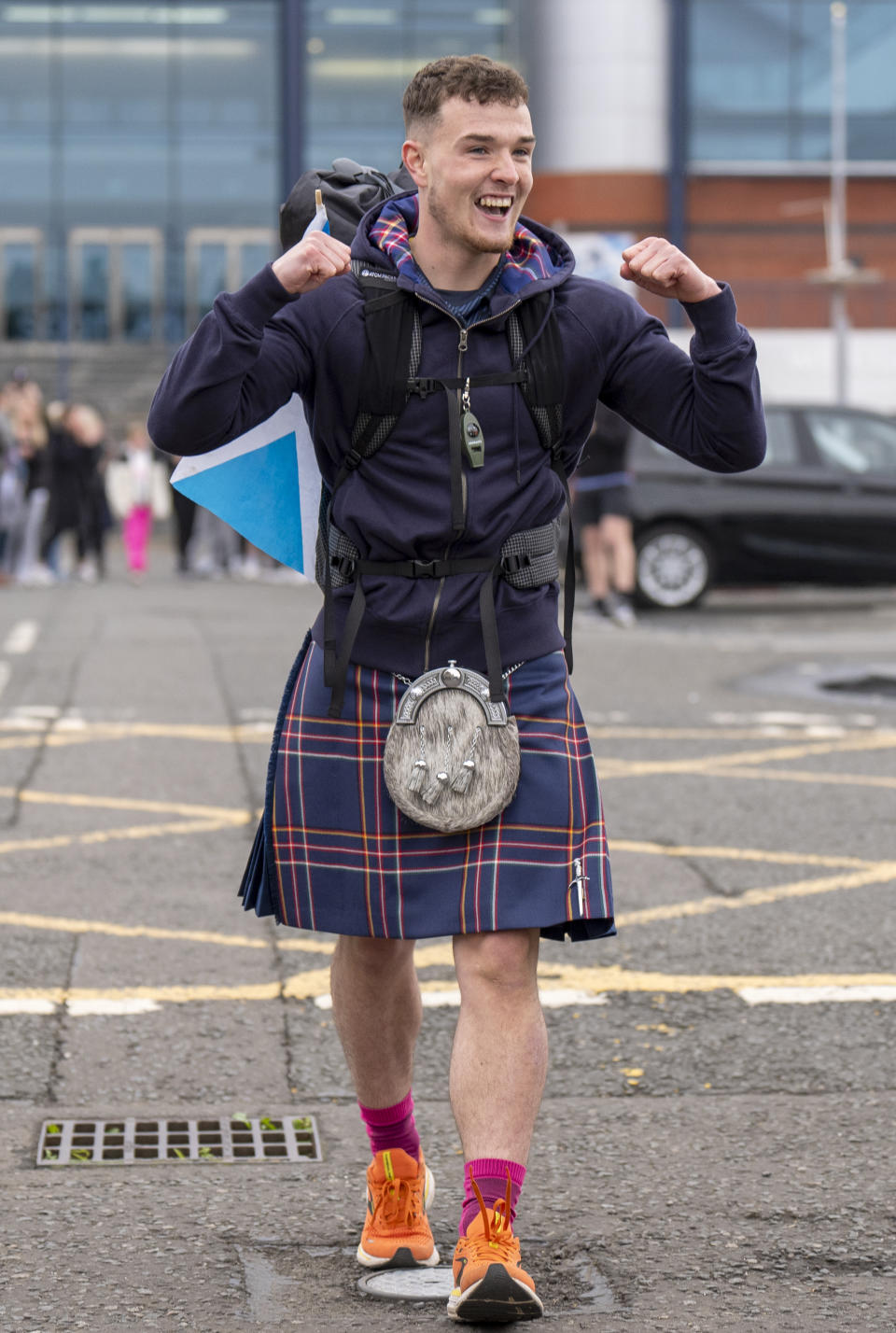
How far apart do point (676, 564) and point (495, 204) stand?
13.2 m

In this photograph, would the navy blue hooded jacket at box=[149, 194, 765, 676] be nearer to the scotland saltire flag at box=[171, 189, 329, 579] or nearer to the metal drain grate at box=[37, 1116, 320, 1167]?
the scotland saltire flag at box=[171, 189, 329, 579]

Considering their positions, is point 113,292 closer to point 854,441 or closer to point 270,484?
point 854,441

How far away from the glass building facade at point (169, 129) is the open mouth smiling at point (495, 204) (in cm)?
4256

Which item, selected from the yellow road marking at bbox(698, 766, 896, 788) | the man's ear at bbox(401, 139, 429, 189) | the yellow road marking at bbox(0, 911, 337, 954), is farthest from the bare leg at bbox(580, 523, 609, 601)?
the man's ear at bbox(401, 139, 429, 189)

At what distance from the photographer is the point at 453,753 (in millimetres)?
3256

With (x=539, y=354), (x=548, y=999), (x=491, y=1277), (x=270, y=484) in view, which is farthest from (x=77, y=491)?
(x=491, y=1277)

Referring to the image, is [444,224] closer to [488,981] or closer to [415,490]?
[415,490]

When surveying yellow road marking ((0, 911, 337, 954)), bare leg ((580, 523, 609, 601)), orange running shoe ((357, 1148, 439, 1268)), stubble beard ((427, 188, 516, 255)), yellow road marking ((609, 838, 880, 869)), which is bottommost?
bare leg ((580, 523, 609, 601))

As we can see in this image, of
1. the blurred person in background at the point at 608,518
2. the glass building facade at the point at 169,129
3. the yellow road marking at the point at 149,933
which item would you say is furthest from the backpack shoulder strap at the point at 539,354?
the glass building facade at the point at 169,129

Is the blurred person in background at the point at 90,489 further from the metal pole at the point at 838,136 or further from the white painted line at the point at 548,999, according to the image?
the metal pole at the point at 838,136

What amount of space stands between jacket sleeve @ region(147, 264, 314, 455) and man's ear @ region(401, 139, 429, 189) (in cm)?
28

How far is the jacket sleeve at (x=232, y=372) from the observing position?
320 cm

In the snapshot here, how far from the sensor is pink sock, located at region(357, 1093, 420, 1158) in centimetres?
354

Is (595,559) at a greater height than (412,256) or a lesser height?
lesser
